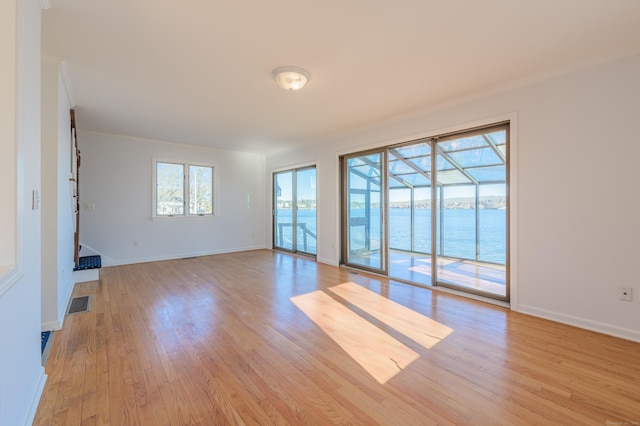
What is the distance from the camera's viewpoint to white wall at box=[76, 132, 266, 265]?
199 inches

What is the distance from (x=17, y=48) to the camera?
1344mm

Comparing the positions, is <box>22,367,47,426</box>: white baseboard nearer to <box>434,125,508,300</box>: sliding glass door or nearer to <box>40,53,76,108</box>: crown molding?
<box>40,53,76,108</box>: crown molding

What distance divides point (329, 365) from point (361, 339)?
478 millimetres

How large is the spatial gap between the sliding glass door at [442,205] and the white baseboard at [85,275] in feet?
13.5

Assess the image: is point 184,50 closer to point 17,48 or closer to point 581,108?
point 17,48

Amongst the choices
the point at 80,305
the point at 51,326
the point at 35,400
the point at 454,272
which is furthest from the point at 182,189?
the point at 454,272

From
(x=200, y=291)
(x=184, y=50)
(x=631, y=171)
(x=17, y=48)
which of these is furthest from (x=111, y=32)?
(x=631, y=171)

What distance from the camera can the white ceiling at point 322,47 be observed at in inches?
75.7

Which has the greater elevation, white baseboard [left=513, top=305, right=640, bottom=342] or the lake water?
the lake water

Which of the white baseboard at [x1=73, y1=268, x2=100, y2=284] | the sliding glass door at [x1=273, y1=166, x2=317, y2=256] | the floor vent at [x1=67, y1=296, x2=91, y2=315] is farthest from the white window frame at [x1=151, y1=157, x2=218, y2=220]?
the floor vent at [x1=67, y1=296, x2=91, y2=315]

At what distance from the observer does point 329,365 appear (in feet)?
6.46

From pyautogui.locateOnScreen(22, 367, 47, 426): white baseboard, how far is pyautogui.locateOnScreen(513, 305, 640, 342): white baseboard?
3967 mm

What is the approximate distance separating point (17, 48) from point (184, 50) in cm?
126

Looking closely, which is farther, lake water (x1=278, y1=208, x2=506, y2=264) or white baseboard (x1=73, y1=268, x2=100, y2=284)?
white baseboard (x1=73, y1=268, x2=100, y2=284)
